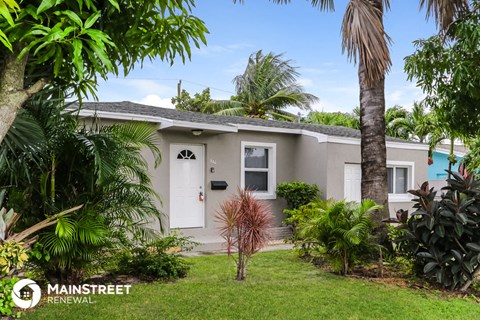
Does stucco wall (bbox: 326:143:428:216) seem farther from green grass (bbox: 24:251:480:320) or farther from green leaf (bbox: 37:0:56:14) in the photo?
green leaf (bbox: 37:0:56:14)

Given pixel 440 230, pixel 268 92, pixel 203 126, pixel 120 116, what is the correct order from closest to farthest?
pixel 440 230 < pixel 120 116 < pixel 203 126 < pixel 268 92

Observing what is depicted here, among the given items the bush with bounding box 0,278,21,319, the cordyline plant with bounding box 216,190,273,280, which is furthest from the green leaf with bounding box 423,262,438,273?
the bush with bounding box 0,278,21,319

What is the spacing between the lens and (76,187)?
592 centimetres

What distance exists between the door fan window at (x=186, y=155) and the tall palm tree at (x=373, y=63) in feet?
16.9

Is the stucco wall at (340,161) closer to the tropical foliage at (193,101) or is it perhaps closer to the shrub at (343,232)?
the shrub at (343,232)

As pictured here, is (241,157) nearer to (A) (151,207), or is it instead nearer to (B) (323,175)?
(B) (323,175)

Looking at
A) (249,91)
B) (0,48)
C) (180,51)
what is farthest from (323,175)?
(249,91)

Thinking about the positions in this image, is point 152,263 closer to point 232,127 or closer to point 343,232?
point 343,232

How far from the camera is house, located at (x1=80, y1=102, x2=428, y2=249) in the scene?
11.0 m

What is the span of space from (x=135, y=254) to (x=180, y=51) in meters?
4.22

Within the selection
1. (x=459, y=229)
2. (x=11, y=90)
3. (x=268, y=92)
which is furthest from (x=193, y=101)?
(x=11, y=90)

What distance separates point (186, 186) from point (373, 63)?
6.34 m

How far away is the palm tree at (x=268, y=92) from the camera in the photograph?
97.1 feet

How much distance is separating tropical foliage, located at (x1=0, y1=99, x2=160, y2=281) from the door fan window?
5034 millimetres
